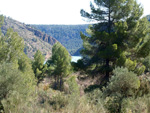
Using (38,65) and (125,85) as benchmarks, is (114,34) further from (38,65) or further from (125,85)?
(38,65)

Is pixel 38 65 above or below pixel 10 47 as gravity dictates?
below

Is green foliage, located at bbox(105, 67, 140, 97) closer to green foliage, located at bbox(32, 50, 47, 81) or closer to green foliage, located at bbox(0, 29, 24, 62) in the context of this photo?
green foliage, located at bbox(0, 29, 24, 62)

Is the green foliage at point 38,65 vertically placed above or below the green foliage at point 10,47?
below

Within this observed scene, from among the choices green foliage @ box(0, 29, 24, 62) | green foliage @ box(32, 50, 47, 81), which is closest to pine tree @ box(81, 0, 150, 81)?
green foliage @ box(0, 29, 24, 62)

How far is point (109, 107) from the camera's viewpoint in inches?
167

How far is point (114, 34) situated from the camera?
11047 millimetres

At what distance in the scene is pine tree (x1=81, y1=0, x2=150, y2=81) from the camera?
11.0 meters

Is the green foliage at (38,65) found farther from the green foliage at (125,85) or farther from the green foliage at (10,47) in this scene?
the green foliage at (125,85)

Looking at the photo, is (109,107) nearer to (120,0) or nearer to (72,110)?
(72,110)

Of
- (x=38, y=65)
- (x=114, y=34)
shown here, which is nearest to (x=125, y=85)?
(x=114, y=34)

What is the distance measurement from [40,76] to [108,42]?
822 inches

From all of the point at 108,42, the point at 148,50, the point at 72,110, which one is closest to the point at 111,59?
the point at 108,42

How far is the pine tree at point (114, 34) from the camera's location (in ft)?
36.0

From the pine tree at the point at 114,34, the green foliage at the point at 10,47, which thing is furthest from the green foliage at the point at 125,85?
the green foliage at the point at 10,47
